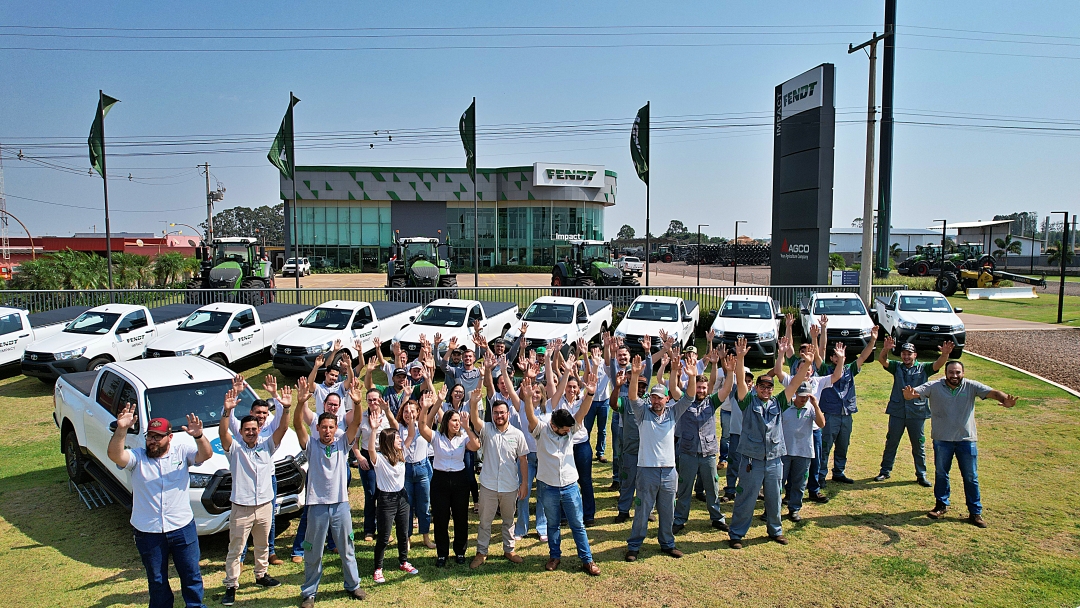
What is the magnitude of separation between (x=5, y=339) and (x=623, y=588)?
14.3 m

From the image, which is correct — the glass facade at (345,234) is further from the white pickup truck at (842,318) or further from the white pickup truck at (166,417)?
the white pickup truck at (166,417)

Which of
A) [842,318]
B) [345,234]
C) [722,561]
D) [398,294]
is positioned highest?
[345,234]

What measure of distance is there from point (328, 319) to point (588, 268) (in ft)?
46.7

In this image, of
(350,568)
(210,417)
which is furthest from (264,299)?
(350,568)

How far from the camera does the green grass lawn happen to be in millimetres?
22652

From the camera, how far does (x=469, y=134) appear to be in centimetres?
2584

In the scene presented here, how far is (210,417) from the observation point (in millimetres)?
7094

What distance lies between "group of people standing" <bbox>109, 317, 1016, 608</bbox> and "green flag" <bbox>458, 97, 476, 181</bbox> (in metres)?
19.2

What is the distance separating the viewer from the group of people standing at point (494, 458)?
205 inches

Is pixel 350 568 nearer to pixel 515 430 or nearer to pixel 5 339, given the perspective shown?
pixel 515 430

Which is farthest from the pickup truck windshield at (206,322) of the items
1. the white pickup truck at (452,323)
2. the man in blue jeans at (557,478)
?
the man in blue jeans at (557,478)

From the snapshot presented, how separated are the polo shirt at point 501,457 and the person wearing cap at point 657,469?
1079 millimetres

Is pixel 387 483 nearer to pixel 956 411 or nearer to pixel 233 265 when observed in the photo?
pixel 956 411

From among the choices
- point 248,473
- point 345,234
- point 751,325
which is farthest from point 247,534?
point 345,234
